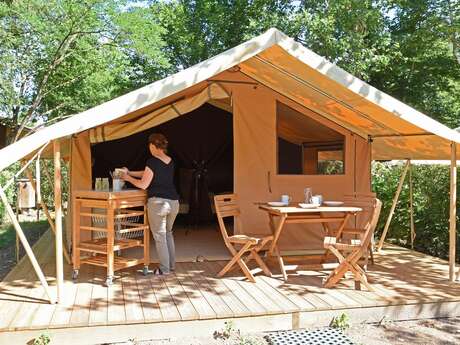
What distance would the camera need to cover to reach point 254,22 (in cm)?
1430

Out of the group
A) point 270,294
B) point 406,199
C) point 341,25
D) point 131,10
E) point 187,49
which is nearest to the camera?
point 270,294

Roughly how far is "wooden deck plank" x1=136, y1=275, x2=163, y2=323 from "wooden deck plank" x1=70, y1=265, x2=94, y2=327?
0.42 meters

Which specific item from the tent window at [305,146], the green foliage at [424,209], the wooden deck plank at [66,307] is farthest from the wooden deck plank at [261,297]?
the green foliage at [424,209]

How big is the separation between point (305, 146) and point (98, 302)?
3240mm

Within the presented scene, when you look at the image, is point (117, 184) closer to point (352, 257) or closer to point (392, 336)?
point (352, 257)

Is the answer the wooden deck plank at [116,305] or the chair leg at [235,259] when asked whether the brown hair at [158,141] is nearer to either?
the chair leg at [235,259]

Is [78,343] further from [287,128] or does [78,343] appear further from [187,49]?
[187,49]

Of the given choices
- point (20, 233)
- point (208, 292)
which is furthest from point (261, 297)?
point (20, 233)

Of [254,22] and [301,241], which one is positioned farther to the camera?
[254,22]

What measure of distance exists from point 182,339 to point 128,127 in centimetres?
263

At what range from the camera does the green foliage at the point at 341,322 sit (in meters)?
3.49

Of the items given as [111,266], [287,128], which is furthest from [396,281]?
[111,266]

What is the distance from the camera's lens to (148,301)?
3.63m

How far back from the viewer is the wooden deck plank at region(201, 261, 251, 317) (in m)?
3.43
